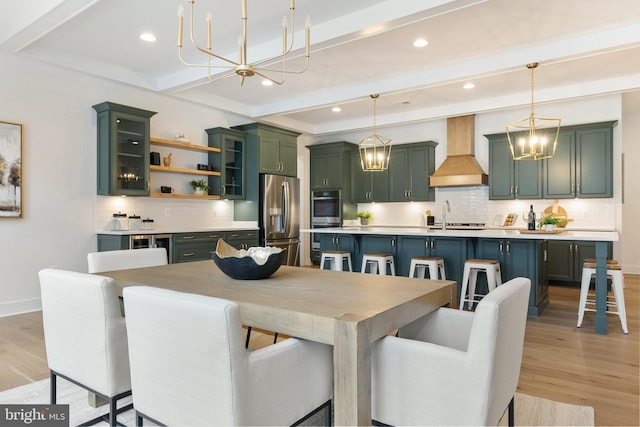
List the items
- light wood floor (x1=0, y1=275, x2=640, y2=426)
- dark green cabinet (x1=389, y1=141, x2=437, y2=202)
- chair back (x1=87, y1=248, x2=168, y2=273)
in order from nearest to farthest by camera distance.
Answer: light wood floor (x1=0, y1=275, x2=640, y2=426) < chair back (x1=87, y1=248, x2=168, y2=273) < dark green cabinet (x1=389, y1=141, x2=437, y2=202)

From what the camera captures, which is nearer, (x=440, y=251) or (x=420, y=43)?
(x=420, y=43)

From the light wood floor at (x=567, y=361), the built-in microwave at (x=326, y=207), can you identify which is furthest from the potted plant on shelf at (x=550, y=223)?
the built-in microwave at (x=326, y=207)

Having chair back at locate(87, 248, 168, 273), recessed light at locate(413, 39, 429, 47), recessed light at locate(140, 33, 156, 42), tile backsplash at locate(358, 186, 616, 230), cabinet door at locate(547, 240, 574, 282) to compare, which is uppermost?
recessed light at locate(140, 33, 156, 42)

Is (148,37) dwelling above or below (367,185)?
above

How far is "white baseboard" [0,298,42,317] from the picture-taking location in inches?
167

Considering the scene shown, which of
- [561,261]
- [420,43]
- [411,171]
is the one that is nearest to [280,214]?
[411,171]

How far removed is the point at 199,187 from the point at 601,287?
16.3 ft

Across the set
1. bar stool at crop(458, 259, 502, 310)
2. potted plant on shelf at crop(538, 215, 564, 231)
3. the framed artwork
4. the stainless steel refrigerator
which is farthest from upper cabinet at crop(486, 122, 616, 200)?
the framed artwork

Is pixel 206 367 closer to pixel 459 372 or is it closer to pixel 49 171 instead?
pixel 459 372

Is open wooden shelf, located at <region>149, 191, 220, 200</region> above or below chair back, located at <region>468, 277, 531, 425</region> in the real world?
above

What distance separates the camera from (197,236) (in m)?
5.45

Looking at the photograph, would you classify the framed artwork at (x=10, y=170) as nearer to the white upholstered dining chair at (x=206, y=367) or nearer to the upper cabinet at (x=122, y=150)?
the upper cabinet at (x=122, y=150)

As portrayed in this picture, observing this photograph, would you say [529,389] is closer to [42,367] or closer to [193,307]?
[193,307]

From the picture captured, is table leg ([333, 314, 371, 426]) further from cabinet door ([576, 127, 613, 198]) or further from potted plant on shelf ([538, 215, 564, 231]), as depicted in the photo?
cabinet door ([576, 127, 613, 198])
